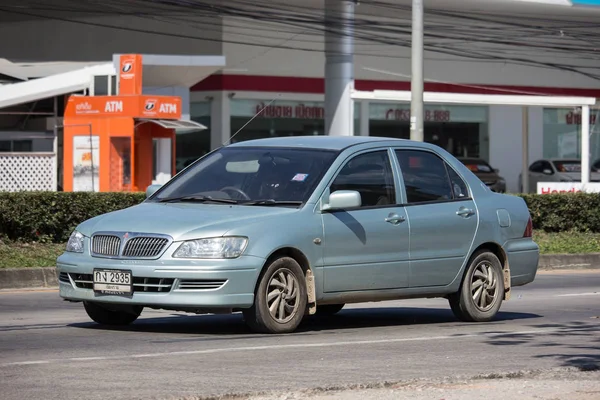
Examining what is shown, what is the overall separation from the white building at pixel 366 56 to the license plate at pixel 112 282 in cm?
3077

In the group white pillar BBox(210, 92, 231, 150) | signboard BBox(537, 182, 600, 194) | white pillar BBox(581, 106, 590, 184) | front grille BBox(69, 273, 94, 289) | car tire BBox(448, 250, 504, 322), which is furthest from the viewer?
white pillar BBox(210, 92, 231, 150)

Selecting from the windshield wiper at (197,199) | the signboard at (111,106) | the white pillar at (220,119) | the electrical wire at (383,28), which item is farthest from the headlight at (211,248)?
the white pillar at (220,119)

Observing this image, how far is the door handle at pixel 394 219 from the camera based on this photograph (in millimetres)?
10532

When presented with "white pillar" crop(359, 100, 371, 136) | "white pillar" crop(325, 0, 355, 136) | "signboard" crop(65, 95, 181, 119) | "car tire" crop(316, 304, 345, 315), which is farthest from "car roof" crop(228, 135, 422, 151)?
"white pillar" crop(359, 100, 371, 136)

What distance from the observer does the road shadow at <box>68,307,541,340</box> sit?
33.1 ft

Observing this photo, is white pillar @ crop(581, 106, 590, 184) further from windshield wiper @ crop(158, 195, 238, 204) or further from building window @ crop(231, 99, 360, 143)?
windshield wiper @ crop(158, 195, 238, 204)

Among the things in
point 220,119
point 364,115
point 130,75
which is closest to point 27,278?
point 130,75

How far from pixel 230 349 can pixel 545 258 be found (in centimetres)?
1346

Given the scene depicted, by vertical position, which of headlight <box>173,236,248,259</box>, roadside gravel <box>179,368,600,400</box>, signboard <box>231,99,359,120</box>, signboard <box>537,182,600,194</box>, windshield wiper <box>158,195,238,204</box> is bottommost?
roadside gravel <box>179,368,600,400</box>

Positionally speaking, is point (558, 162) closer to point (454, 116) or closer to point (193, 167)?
point (454, 116)

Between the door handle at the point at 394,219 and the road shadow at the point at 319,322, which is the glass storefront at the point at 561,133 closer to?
the road shadow at the point at 319,322

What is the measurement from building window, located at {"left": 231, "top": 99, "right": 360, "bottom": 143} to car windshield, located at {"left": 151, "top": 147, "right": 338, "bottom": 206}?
123ft

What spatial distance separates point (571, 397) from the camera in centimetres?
689

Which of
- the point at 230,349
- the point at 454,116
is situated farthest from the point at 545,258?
the point at 454,116
